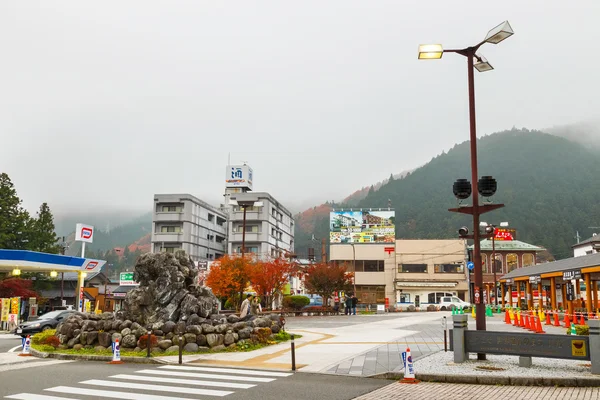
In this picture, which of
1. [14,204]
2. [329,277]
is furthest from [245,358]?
[14,204]

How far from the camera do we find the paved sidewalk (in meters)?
9.67

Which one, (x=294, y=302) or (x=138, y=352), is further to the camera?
(x=294, y=302)

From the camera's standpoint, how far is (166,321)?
18.2 metres

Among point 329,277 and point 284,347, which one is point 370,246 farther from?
point 284,347

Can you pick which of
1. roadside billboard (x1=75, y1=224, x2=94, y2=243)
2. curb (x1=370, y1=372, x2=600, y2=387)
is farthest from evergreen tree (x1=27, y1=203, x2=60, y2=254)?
curb (x1=370, y1=372, x2=600, y2=387)

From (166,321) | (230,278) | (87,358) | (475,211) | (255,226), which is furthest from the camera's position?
(255,226)

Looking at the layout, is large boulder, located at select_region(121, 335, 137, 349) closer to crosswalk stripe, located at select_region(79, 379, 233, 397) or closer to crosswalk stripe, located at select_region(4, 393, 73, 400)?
crosswalk stripe, located at select_region(79, 379, 233, 397)

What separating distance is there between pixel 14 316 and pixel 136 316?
17310 millimetres

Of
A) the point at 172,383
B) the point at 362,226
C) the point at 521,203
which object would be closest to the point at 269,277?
the point at 172,383

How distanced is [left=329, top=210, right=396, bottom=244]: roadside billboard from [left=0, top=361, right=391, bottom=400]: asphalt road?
70.0 m

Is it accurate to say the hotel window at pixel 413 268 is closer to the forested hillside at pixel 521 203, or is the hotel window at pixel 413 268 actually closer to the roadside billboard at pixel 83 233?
the roadside billboard at pixel 83 233

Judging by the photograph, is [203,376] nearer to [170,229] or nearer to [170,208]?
[170,229]

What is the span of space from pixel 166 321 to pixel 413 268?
58.6 metres

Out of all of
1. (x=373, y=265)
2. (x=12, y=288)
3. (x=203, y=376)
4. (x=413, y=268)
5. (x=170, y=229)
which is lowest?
(x=203, y=376)
